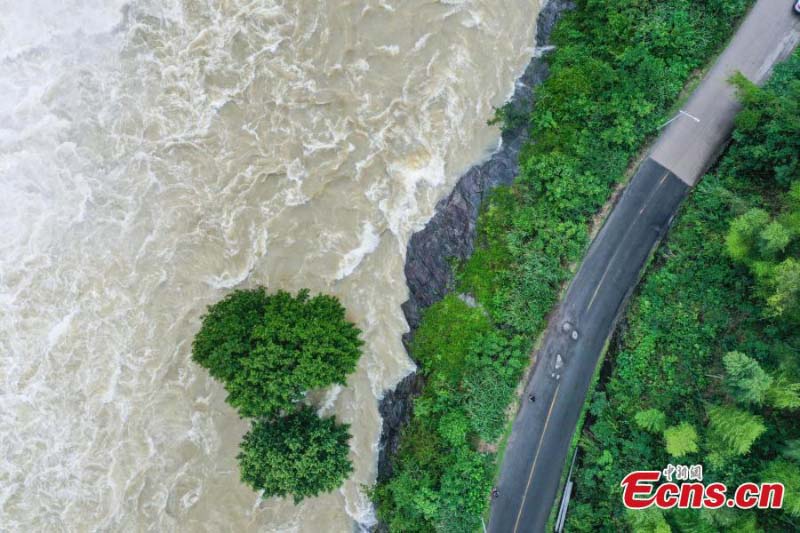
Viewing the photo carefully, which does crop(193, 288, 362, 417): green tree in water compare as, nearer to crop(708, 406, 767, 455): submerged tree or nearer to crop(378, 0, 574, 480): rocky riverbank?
crop(378, 0, 574, 480): rocky riverbank

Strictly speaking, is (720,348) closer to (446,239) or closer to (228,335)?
(446,239)

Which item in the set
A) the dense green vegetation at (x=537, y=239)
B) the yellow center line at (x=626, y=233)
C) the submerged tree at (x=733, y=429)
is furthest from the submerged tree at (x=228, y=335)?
the submerged tree at (x=733, y=429)

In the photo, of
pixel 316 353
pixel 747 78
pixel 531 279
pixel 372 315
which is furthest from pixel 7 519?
pixel 747 78

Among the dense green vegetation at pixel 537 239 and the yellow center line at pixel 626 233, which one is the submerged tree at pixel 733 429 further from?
the dense green vegetation at pixel 537 239

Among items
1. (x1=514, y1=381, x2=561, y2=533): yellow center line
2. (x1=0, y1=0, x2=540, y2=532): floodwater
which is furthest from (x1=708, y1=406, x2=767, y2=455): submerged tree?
(x1=0, y1=0, x2=540, y2=532): floodwater

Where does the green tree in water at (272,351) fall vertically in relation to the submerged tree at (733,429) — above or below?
below

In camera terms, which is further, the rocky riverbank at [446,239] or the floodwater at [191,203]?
the rocky riverbank at [446,239]
